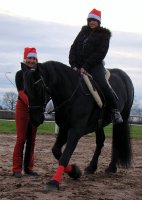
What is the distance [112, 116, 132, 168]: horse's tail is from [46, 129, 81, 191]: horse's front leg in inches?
95.1

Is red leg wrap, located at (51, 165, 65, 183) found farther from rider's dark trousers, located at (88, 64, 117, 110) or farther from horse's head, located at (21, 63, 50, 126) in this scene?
rider's dark trousers, located at (88, 64, 117, 110)

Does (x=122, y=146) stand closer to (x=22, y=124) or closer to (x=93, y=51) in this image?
(x=22, y=124)

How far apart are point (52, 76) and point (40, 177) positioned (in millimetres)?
2072

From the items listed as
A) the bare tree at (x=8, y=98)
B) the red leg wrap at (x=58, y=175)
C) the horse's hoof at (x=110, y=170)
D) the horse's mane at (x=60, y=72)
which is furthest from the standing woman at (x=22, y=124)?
the bare tree at (x=8, y=98)

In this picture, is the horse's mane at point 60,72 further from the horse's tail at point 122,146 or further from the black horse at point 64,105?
the horse's tail at point 122,146

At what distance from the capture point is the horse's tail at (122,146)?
388 inches

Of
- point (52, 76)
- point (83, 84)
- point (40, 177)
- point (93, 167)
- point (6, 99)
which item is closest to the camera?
point (52, 76)

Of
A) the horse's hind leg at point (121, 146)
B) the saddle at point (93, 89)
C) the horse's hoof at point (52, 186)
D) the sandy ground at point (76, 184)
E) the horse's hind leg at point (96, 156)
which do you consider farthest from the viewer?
the horse's hind leg at point (121, 146)

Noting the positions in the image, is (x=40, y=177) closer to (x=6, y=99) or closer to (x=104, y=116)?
(x=104, y=116)

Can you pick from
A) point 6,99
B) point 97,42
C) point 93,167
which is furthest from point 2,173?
point 6,99

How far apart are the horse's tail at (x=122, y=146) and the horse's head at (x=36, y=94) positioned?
3003 mm

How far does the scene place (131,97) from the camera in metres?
10.3

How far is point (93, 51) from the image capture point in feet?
27.2

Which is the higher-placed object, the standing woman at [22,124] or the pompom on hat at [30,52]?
the pompom on hat at [30,52]
